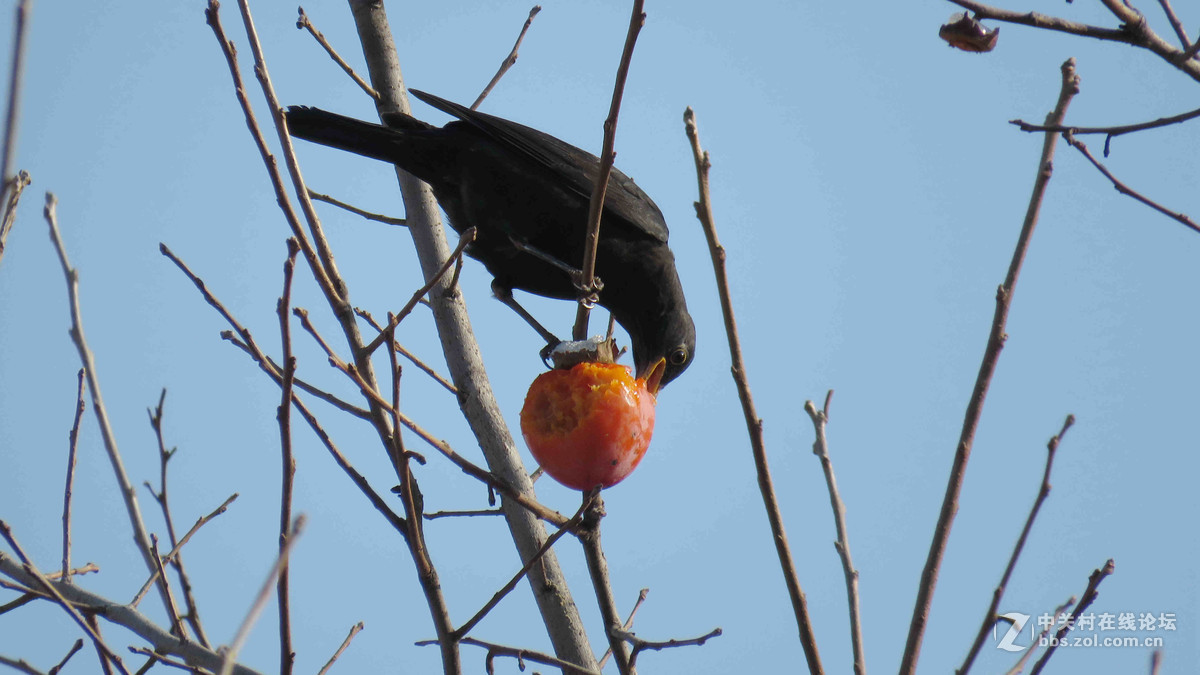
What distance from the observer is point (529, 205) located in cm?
505

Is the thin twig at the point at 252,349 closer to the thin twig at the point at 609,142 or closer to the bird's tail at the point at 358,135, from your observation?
the thin twig at the point at 609,142

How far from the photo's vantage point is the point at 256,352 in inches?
81.7

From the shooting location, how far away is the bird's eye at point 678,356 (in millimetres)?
5301

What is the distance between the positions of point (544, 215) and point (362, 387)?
3084mm

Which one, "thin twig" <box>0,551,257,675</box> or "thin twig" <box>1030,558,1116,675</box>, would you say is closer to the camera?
"thin twig" <box>1030,558,1116,675</box>

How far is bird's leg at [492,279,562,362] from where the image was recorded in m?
4.48

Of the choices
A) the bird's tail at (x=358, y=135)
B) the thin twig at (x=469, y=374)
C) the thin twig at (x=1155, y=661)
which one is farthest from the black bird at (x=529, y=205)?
the thin twig at (x=1155, y=661)

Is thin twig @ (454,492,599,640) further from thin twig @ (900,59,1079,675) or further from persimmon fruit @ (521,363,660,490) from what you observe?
thin twig @ (900,59,1079,675)

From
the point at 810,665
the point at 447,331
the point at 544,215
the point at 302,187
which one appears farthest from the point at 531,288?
the point at 810,665

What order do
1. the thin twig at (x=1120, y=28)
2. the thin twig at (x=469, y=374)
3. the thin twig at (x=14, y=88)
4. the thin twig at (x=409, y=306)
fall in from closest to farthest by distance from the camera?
the thin twig at (x=14, y=88) < the thin twig at (x=1120, y=28) < the thin twig at (x=409, y=306) < the thin twig at (x=469, y=374)

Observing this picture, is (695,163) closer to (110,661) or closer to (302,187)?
(302,187)

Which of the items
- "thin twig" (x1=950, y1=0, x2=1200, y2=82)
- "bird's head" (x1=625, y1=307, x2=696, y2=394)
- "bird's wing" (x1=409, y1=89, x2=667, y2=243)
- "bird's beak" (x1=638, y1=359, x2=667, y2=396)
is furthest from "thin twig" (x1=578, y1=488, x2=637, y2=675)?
"bird's head" (x1=625, y1=307, x2=696, y2=394)

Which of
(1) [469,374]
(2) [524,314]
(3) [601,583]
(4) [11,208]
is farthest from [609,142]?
(2) [524,314]

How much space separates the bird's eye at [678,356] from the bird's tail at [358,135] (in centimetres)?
156
